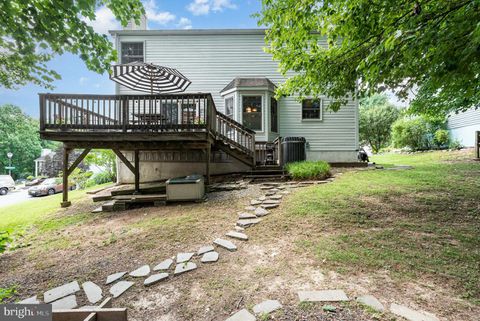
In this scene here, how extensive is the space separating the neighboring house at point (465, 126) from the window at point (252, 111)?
12047 mm

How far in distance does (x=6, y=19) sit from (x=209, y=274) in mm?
3776

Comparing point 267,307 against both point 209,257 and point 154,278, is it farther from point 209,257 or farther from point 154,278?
point 154,278

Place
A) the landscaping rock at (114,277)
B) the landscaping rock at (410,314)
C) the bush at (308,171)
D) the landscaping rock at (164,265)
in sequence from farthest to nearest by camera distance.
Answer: the bush at (308,171)
the landscaping rock at (164,265)
the landscaping rock at (114,277)
the landscaping rock at (410,314)

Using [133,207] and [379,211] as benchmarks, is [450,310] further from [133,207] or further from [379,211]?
[133,207]

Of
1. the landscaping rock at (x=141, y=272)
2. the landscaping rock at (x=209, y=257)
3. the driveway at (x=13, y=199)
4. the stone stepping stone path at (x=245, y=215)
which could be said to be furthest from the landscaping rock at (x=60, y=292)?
the driveway at (x=13, y=199)

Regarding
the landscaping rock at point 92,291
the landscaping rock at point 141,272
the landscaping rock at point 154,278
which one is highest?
the landscaping rock at point 154,278

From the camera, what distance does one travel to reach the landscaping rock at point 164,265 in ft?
9.58

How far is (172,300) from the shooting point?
2.30 meters

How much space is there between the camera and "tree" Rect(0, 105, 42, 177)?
124 feet

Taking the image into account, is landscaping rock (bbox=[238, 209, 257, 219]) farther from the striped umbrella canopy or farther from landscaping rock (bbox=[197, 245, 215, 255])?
the striped umbrella canopy

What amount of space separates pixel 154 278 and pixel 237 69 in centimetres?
981

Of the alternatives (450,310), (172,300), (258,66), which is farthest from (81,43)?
(258,66)

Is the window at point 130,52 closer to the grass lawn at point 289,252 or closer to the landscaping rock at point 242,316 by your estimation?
the grass lawn at point 289,252

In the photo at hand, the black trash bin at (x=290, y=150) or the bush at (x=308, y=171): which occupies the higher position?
the black trash bin at (x=290, y=150)
